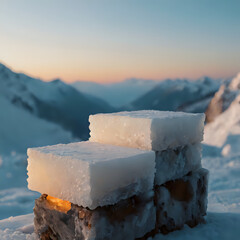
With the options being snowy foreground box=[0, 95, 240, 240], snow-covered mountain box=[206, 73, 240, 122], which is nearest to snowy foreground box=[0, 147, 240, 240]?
snowy foreground box=[0, 95, 240, 240]

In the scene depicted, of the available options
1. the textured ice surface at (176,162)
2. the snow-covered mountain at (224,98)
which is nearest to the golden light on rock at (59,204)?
the textured ice surface at (176,162)

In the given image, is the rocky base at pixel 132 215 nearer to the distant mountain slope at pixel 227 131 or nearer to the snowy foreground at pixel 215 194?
the snowy foreground at pixel 215 194

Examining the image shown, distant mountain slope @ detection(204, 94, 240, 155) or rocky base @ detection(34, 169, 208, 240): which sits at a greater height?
rocky base @ detection(34, 169, 208, 240)

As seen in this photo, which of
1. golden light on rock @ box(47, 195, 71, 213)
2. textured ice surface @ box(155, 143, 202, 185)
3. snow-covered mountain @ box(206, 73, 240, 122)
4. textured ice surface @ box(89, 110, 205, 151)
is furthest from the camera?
snow-covered mountain @ box(206, 73, 240, 122)

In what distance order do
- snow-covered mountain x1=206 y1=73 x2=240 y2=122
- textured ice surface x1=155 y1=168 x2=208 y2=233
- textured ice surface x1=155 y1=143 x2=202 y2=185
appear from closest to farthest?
textured ice surface x1=155 y1=143 x2=202 y2=185 < textured ice surface x1=155 y1=168 x2=208 y2=233 < snow-covered mountain x1=206 y1=73 x2=240 y2=122

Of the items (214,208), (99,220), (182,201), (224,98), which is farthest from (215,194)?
(224,98)

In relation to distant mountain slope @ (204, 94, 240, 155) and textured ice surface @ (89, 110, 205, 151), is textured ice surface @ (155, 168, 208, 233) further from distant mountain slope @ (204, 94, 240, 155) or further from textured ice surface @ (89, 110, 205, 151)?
distant mountain slope @ (204, 94, 240, 155)

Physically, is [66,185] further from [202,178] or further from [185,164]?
[202,178]
